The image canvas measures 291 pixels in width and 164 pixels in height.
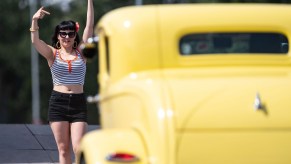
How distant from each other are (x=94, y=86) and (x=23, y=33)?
1180cm

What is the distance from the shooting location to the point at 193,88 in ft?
20.5

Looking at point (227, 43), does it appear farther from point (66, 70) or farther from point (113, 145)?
point (66, 70)

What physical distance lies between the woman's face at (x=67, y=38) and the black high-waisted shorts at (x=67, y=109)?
451mm

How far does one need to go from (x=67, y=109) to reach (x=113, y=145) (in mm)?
2716

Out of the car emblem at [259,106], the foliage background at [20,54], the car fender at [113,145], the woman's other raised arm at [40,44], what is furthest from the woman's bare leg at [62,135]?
the foliage background at [20,54]

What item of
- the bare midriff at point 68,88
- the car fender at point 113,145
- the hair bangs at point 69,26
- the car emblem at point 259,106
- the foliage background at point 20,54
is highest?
the hair bangs at point 69,26

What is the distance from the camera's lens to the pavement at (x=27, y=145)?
36.7 feet

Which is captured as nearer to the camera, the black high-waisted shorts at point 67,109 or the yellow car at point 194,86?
the yellow car at point 194,86

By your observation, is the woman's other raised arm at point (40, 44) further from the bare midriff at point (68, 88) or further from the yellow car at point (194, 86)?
the yellow car at point (194, 86)

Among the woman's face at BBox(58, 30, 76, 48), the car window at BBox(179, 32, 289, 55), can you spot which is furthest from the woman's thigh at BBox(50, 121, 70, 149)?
the car window at BBox(179, 32, 289, 55)

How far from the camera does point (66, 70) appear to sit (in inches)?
349

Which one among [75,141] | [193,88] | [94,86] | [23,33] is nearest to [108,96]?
[193,88]

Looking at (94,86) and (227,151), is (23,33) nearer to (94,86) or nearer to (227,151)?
(94,86)

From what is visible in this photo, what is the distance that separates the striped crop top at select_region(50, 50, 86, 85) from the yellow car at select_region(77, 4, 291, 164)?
123 centimetres
